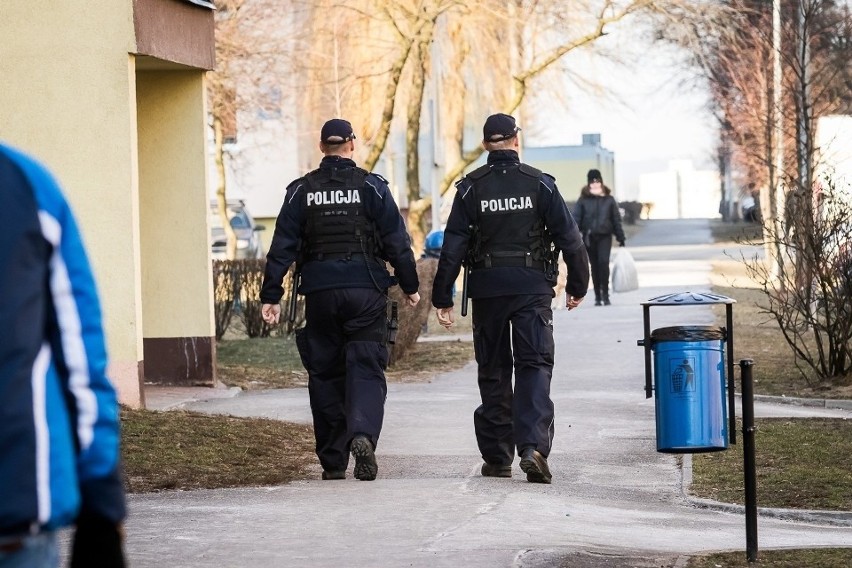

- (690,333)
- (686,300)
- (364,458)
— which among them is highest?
(686,300)

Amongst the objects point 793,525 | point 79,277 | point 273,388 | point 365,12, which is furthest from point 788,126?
point 79,277

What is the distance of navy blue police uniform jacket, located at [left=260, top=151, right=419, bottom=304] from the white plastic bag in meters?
18.5

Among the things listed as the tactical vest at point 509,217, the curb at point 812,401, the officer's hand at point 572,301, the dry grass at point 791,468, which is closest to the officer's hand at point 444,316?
the tactical vest at point 509,217

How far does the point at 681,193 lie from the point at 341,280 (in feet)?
427

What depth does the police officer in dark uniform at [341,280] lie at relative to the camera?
8773 millimetres

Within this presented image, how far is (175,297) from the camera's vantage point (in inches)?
537

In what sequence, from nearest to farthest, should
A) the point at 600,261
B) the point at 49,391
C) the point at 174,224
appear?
1. the point at 49,391
2. the point at 174,224
3. the point at 600,261

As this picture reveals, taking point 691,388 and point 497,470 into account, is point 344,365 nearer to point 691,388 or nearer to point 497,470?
point 497,470

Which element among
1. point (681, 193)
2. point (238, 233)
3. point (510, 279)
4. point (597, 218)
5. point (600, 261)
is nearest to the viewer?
point (510, 279)

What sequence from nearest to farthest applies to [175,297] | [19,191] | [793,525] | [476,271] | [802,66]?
[19,191] → [793,525] → [476,271] → [175,297] → [802,66]

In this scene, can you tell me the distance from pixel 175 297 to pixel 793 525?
22.5 ft

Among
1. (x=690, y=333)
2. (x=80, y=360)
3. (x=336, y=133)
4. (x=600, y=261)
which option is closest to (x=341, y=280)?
(x=336, y=133)

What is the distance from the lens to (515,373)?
345 inches

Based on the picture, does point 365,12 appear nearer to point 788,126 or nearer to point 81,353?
Result: point 788,126
